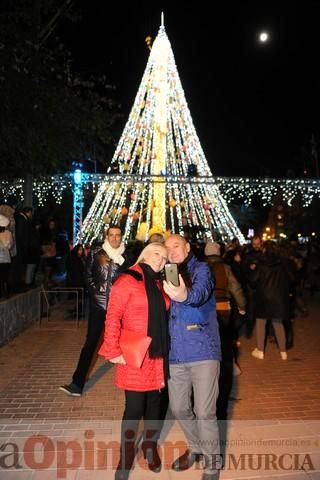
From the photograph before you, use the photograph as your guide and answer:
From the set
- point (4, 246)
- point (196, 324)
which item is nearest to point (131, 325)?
point (196, 324)

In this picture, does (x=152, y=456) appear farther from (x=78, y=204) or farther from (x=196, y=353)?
(x=78, y=204)

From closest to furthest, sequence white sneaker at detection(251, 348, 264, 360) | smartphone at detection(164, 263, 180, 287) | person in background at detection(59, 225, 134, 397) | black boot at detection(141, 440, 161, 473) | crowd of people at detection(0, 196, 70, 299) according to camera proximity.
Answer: smartphone at detection(164, 263, 180, 287)
black boot at detection(141, 440, 161, 473)
person in background at detection(59, 225, 134, 397)
white sneaker at detection(251, 348, 264, 360)
crowd of people at detection(0, 196, 70, 299)

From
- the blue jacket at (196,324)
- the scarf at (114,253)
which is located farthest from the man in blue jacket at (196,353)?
the scarf at (114,253)

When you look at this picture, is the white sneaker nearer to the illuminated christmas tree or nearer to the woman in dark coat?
the woman in dark coat

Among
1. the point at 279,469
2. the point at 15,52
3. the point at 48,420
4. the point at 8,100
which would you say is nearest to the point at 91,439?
the point at 48,420

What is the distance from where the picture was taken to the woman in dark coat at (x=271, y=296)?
290 inches

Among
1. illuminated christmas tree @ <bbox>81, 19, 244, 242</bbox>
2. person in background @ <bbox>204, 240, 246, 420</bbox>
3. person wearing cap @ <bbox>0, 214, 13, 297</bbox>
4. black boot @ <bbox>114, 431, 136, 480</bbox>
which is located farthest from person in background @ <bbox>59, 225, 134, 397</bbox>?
illuminated christmas tree @ <bbox>81, 19, 244, 242</bbox>

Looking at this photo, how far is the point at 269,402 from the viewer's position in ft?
18.1

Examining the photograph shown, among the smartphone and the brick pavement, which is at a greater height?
the smartphone

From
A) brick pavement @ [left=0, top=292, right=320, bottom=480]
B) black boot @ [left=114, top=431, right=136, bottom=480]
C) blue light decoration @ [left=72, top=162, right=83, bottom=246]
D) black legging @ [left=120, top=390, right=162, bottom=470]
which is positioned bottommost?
brick pavement @ [left=0, top=292, right=320, bottom=480]

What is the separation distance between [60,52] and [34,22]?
1030 mm

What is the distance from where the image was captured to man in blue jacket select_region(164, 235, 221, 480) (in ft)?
11.7

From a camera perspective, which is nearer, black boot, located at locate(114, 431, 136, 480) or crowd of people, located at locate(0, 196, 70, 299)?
black boot, located at locate(114, 431, 136, 480)

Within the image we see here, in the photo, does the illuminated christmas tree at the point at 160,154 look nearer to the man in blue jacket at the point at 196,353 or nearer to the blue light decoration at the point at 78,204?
the blue light decoration at the point at 78,204
